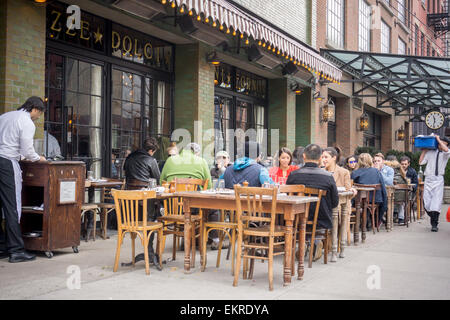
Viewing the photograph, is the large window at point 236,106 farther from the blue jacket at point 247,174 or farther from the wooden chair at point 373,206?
the blue jacket at point 247,174

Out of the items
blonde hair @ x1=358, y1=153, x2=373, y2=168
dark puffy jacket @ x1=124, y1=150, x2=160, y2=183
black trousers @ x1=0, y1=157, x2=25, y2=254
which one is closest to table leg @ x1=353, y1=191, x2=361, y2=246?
blonde hair @ x1=358, y1=153, x2=373, y2=168

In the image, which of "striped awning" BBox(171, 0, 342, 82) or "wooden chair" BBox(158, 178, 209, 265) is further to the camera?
"striped awning" BBox(171, 0, 342, 82)

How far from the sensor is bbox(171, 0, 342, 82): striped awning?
804 cm

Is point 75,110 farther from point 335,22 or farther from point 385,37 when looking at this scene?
point 385,37

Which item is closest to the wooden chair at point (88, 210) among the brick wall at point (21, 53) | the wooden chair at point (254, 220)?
the brick wall at point (21, 53)

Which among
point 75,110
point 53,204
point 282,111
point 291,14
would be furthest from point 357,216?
point 291,14

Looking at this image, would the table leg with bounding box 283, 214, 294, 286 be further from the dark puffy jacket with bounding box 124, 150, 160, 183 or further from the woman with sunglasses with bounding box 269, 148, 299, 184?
the dark puffy jacket with bounding box 124, 150, 160, 183

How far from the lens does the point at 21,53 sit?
7.09m

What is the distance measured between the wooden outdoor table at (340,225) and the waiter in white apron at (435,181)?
3697mm

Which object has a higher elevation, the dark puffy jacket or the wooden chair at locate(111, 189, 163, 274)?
the dark puffy jacket

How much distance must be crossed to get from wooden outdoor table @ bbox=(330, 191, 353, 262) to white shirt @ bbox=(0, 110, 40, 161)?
166 inches

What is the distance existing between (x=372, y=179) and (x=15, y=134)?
6530 millimetres

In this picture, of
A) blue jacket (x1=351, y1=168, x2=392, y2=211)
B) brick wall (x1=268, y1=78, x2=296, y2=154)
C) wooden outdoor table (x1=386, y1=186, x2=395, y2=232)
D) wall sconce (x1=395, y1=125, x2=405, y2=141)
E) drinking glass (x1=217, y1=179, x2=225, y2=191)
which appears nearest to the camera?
drinking glass (x1=217, y1=179, x2=225, y2=191)

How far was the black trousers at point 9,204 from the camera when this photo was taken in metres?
6.39
